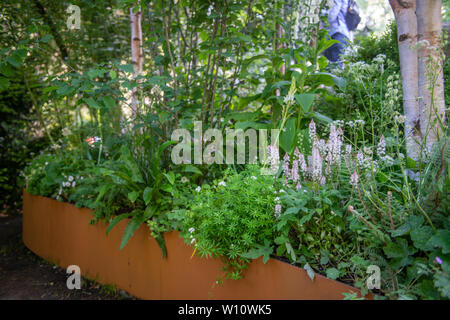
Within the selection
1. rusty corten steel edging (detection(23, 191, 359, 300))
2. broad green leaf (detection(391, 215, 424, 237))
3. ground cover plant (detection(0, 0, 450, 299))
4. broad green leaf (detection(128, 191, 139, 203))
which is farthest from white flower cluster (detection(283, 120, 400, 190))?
broad green leaf (detection(128, 191, 139, 203))

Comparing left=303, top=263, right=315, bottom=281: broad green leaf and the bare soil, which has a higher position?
left=303, top=263, right=315, bottom=281: broad green leaf

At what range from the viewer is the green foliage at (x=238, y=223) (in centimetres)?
162

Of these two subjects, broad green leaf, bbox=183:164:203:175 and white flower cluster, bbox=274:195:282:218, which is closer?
white flower cluster, bbox=274:195:282:218

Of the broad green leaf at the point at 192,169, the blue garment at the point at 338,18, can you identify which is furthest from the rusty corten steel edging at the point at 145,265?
the blue garment at the point at 338,18

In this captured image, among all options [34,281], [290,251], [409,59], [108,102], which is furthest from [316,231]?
[34,281]

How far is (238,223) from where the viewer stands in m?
1.68

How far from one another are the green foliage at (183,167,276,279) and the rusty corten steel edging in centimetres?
10

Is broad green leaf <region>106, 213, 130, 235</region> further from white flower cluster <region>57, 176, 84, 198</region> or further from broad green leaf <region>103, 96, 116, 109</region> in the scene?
white flower cluster <region>57, 176, 84, 198</region>

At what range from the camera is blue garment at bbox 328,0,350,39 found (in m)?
4.17

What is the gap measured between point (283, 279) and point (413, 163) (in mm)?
928

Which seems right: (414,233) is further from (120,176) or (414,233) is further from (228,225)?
(120,176)

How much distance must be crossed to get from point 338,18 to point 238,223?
147 inches

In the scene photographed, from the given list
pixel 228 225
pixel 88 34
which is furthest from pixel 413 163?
pixel 88 34
